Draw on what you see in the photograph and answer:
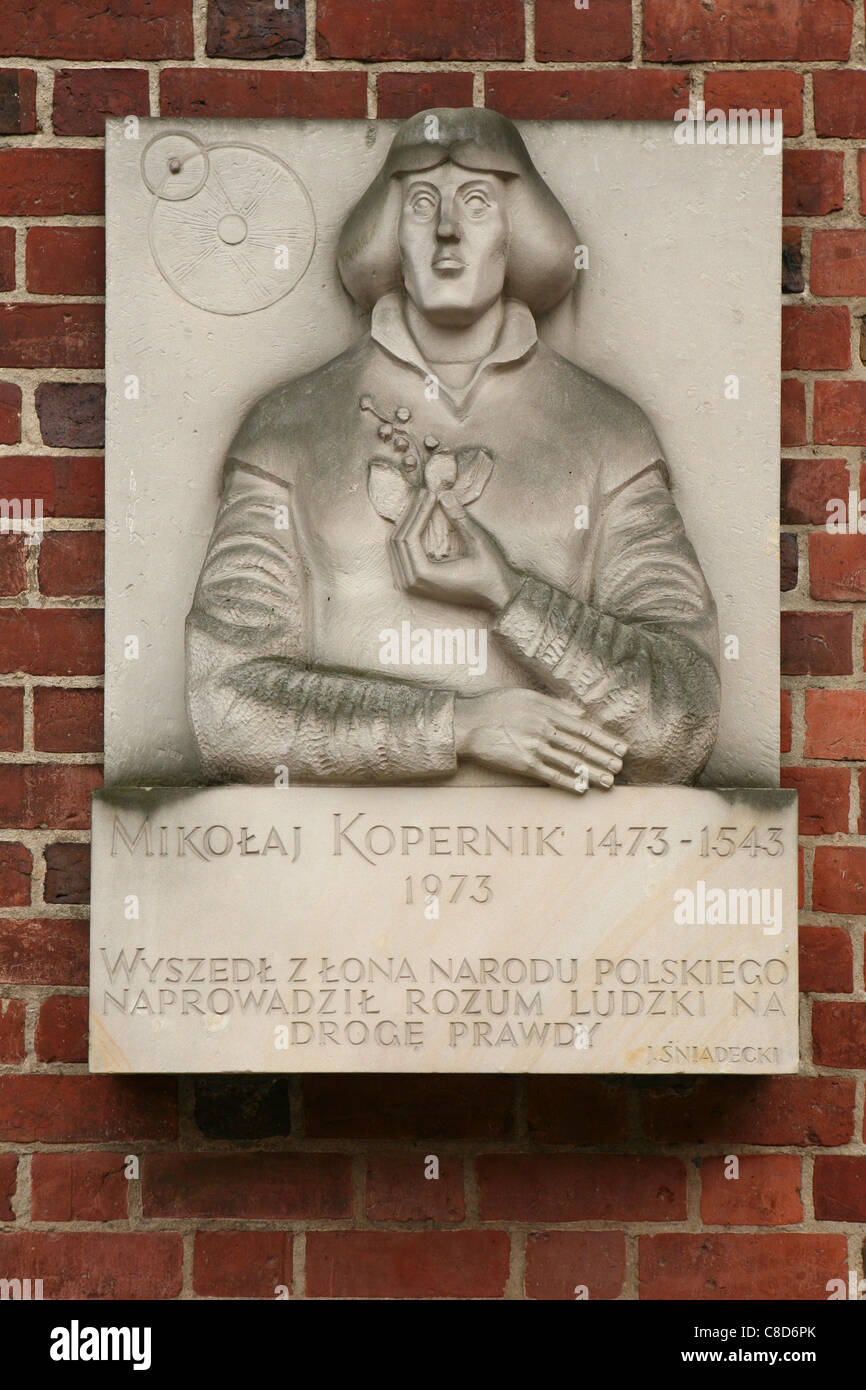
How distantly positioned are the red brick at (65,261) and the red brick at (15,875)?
85cm

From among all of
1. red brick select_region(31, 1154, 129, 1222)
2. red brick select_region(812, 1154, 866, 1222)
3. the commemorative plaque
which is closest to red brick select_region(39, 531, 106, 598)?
the commemorative plaque

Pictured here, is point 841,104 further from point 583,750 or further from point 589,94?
point 583,750

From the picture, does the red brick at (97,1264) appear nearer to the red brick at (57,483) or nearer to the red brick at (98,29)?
the red brick at (57,483)

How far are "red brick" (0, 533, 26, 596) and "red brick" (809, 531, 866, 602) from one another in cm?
120

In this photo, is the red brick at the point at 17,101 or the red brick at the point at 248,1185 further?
the red brick at the point at 17,101

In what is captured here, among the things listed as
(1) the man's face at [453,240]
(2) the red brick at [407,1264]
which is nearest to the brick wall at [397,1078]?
(2) the red brick at [407,1264]

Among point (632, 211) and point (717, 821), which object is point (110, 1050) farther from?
point (632, 211)

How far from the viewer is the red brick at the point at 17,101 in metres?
2.90

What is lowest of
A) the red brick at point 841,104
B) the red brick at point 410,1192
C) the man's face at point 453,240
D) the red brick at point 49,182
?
the red brick at point 410,1192

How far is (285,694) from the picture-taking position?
103 inches

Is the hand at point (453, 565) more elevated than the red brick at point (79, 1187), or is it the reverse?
the hand at point (453, 565)

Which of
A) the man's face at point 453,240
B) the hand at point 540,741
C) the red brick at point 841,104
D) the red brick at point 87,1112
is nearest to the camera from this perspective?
the hand at point 540,741

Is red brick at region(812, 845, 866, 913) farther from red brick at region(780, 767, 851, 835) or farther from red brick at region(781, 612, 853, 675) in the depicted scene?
red brick at region(781, 612, 853, 675)

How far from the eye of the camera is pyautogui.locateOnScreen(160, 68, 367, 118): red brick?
290cm
